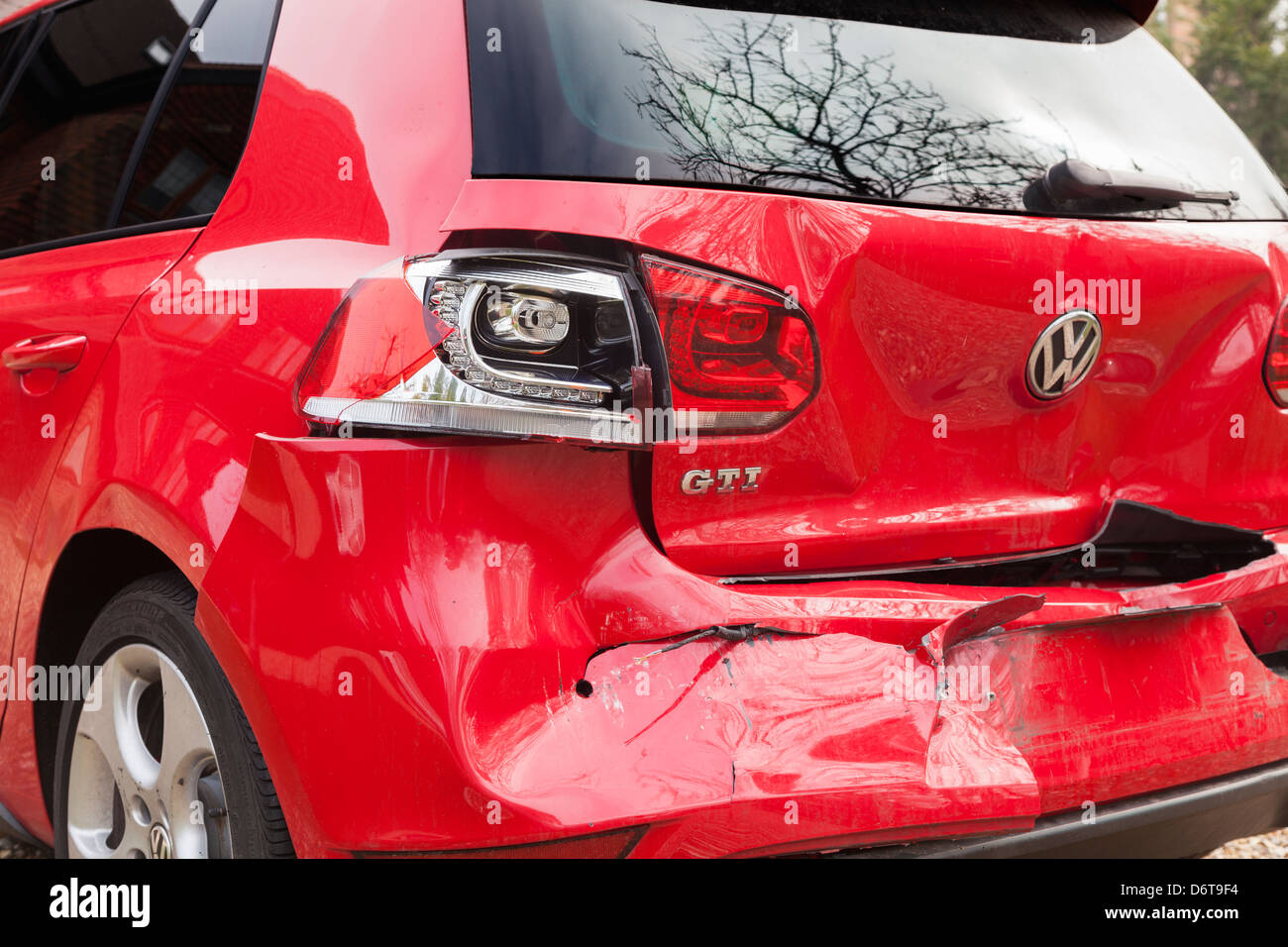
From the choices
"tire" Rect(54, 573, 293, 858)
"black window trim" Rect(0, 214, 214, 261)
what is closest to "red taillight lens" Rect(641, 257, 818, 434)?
"tire" Rect(54, 573, 293, 858)

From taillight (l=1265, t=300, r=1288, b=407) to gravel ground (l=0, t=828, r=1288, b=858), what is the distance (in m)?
1.46

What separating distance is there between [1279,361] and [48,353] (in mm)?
2069

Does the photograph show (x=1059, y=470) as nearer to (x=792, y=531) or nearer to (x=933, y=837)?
(x=792, y=531)

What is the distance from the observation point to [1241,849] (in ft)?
9.80

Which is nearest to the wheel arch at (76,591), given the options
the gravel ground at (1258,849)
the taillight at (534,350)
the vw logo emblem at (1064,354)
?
the taillight at (534,350)

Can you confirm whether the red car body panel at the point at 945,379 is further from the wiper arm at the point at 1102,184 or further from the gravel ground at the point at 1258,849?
the gravel ground at the point at 1258,849

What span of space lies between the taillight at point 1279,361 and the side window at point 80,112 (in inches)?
76.8

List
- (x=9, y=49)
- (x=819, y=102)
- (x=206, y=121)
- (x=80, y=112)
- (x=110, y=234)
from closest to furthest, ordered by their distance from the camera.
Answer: (x=819, y=102) < (x=206, y=121) < (x=110, y=234) < (x=80, y=112) < (x=9, y=49)

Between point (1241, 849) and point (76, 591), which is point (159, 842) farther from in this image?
point (1241, 849)

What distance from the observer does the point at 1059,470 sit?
1.72m

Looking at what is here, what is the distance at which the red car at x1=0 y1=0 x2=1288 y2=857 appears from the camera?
4.38 ft

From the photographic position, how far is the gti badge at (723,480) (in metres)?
1.44

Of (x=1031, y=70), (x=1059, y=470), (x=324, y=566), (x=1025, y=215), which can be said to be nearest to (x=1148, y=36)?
(x=1031, y=70)

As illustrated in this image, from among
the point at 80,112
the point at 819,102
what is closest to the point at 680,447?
the point at 819,102
